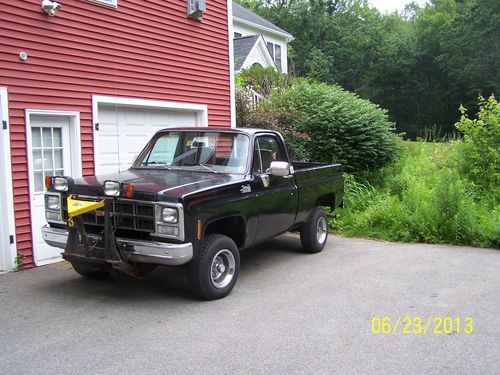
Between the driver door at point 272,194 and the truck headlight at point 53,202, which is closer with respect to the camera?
the truck headlight at point 53,202

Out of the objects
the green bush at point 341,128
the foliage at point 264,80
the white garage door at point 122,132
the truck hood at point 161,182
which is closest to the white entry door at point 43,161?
the white garage door at point 122,132

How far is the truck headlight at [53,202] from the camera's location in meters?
5.70

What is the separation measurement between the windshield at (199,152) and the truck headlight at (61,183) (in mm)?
1240

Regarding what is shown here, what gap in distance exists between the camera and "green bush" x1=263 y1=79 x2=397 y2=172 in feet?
41.0

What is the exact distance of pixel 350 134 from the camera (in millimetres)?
12625

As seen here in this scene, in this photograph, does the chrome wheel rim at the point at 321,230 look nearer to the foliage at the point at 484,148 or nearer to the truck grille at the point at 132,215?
the truck grille at the point at 132,215

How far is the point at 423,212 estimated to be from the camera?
357 inches

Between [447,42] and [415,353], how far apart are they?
44.9 metres

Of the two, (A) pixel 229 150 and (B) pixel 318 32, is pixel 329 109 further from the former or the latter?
(B) pixel 318 32

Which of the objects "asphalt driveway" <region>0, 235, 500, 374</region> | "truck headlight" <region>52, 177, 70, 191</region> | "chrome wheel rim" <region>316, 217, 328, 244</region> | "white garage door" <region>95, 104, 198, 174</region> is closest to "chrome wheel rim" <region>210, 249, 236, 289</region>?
"asphalt driveway" <region>0, 235, 500, 374</region>

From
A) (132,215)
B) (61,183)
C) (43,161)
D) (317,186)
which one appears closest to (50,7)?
(43,161)

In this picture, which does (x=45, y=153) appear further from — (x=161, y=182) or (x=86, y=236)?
(x=161, y=182)

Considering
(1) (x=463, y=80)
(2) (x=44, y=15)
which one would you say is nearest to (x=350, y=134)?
(2) (x=44, y=15)

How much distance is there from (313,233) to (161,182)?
3.14m
